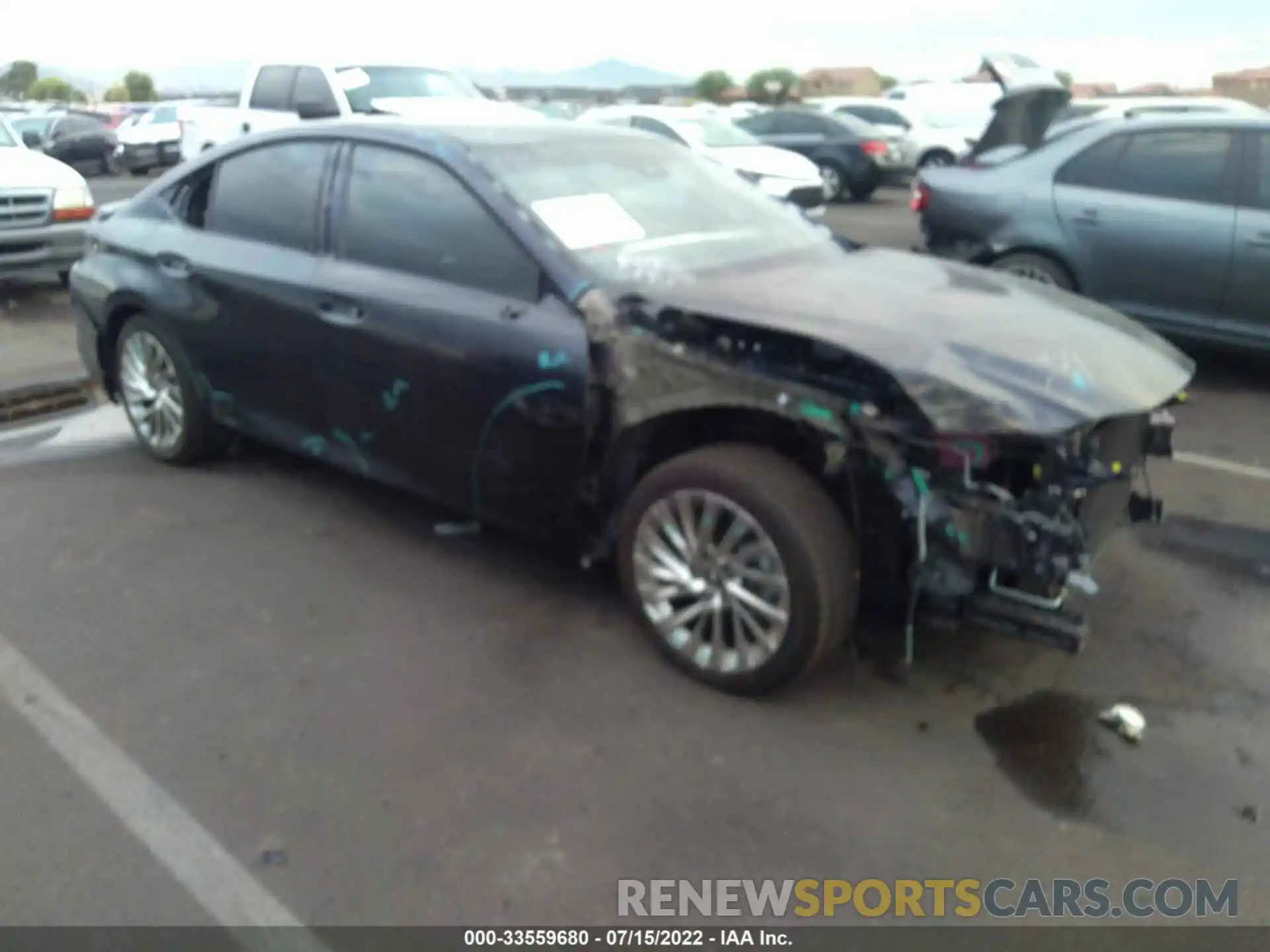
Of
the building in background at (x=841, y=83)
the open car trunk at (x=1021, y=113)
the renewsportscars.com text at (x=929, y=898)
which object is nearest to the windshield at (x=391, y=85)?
the open car trunk at (x=1021, y=113)

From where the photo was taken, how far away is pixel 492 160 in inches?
154

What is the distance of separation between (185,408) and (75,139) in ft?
78.2

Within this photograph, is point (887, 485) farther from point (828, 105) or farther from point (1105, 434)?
point (828, 105)

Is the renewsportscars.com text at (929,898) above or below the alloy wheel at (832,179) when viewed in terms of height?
below

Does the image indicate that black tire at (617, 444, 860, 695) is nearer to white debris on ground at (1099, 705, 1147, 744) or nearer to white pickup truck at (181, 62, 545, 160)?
white debris on ground at (1099, 705, 1147, 744)

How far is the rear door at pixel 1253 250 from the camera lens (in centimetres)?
619

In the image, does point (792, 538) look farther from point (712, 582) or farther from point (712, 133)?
point (712, 133)

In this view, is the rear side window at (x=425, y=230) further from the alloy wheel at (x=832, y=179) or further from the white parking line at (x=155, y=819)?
the alloy wheel at (x=832, y=179)

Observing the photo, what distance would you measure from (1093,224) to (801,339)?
4.32m

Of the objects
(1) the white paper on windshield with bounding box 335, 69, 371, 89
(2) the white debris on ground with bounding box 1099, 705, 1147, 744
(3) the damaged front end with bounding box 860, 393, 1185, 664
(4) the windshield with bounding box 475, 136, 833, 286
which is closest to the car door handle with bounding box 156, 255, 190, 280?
(4) the windshield with bounding box 475, 136, 833, 286

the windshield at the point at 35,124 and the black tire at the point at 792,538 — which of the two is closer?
the black tire at the point at 792,538

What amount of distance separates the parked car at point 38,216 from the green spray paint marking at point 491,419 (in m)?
7.01

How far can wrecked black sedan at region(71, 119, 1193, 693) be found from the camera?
10.0 feet

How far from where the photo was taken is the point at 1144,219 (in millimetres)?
6547
